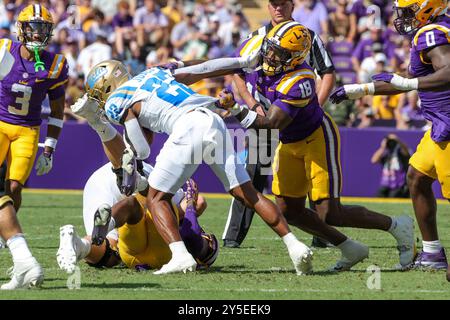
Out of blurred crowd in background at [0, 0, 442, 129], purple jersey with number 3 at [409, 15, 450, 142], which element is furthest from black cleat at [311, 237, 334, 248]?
blurred crowd in background at [0, 0, 442, 129]

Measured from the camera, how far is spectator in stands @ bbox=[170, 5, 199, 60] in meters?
A: 16.4

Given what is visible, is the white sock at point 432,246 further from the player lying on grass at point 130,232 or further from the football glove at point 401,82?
the player lying on grass at point 130,232

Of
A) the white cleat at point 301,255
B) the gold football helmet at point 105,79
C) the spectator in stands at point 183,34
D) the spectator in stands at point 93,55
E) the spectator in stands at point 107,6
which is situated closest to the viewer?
the white cleat at point 301,255

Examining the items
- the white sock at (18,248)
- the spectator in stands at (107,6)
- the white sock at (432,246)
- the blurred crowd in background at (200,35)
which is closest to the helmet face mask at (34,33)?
the white sock at (18,248)

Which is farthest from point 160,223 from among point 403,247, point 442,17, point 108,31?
point 108,31

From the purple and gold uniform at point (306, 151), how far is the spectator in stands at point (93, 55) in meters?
8.73

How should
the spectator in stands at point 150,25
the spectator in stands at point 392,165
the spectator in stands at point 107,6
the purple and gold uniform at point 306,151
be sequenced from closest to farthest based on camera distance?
1. the purple and gold uniform at point 306,151
2. the spectator in stands at point 392,165
3. the spectator in stands at point 150,25
4. the spectator in stands at point 107,6

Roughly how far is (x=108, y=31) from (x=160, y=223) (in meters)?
11.0

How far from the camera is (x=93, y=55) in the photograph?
15812 mm

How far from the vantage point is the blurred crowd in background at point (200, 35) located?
14984 mm

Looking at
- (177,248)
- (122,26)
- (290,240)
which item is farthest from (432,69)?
(122,26)

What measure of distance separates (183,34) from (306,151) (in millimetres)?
9839
